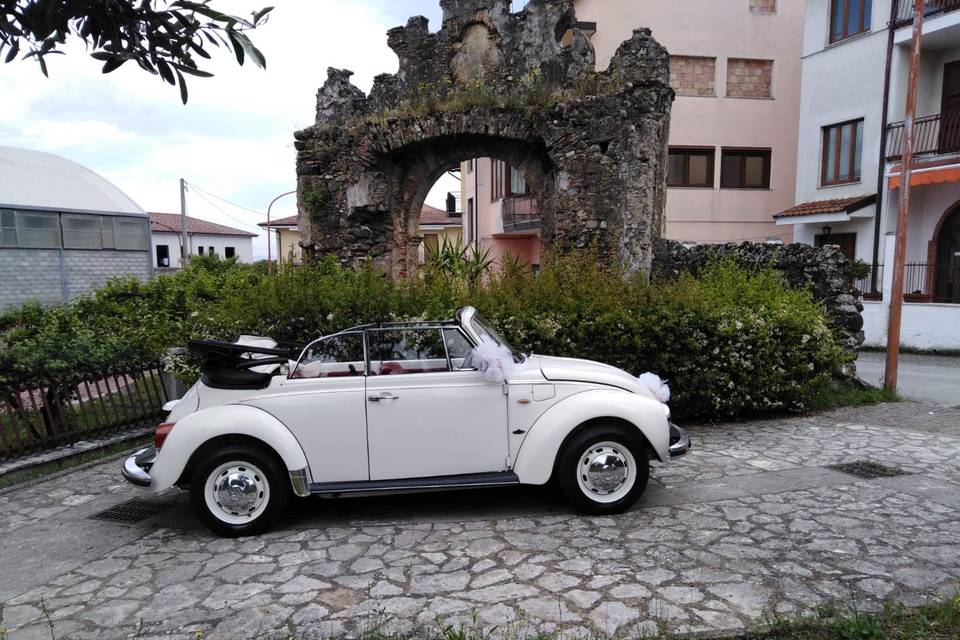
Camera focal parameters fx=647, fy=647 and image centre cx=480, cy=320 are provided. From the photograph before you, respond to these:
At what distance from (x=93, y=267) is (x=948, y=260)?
86.2 feet

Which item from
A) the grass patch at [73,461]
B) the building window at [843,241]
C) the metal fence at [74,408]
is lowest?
the grass patch at [73,461]

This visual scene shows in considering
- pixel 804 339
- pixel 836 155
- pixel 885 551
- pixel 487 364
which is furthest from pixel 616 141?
pixel 836 155

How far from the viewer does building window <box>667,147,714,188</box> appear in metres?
24.9

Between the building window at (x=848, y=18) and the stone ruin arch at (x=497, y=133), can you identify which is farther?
the building window at (x=848, y=18)

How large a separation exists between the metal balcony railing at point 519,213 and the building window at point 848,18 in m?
11.4

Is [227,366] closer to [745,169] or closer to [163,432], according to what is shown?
[163,432]

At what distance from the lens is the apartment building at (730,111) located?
81.0ft

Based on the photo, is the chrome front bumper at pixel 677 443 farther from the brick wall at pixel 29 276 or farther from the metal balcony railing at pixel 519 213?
the metal balcony railing at pixel 519 213

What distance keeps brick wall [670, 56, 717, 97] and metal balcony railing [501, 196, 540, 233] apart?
7118 mm

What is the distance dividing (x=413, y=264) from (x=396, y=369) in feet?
30.0

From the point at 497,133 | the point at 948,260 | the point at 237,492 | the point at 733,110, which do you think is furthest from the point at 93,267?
the point at 948,260

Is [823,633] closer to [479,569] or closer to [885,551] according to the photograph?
[885,551]

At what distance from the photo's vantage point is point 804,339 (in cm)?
863

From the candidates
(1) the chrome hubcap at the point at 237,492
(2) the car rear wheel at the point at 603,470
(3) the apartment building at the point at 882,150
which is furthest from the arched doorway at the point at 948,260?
(1) the chrome hubcap at the point at 237,492
